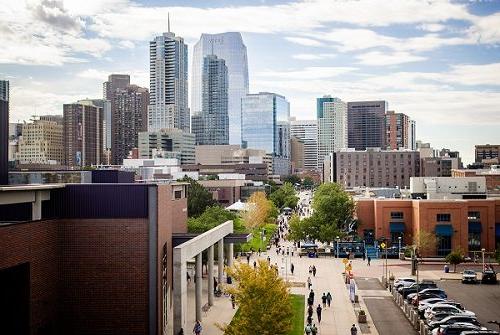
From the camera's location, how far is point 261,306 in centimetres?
3550

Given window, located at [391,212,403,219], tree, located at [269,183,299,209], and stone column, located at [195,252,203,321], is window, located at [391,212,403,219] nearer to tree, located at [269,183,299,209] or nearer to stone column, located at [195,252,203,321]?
stone column, located at [195,252,203,321]

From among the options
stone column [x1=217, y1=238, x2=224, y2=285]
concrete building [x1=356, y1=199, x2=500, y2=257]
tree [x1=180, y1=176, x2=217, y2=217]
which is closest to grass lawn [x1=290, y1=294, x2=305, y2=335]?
stone column [x1=217, y1=238, x2=224, y2=285]

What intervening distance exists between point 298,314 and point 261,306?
46.2 ft

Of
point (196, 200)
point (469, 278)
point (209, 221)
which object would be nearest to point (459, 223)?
point (469, 278)

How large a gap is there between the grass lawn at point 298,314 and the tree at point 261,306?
7063 mm

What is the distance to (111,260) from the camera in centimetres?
3781

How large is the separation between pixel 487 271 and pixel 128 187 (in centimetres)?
4106

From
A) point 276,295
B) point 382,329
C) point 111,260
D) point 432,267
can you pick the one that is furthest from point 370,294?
point 111,260

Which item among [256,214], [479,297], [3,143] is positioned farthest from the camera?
[256,214]

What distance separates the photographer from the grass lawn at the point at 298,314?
43828 mm

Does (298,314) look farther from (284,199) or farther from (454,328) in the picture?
(284,199)

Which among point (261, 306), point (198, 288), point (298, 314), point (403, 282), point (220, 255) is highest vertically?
point (220, 255)

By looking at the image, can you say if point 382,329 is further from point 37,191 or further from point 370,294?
point 37,191

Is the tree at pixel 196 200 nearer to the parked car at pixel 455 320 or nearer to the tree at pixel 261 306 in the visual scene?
the parked car at pixel 455 320
